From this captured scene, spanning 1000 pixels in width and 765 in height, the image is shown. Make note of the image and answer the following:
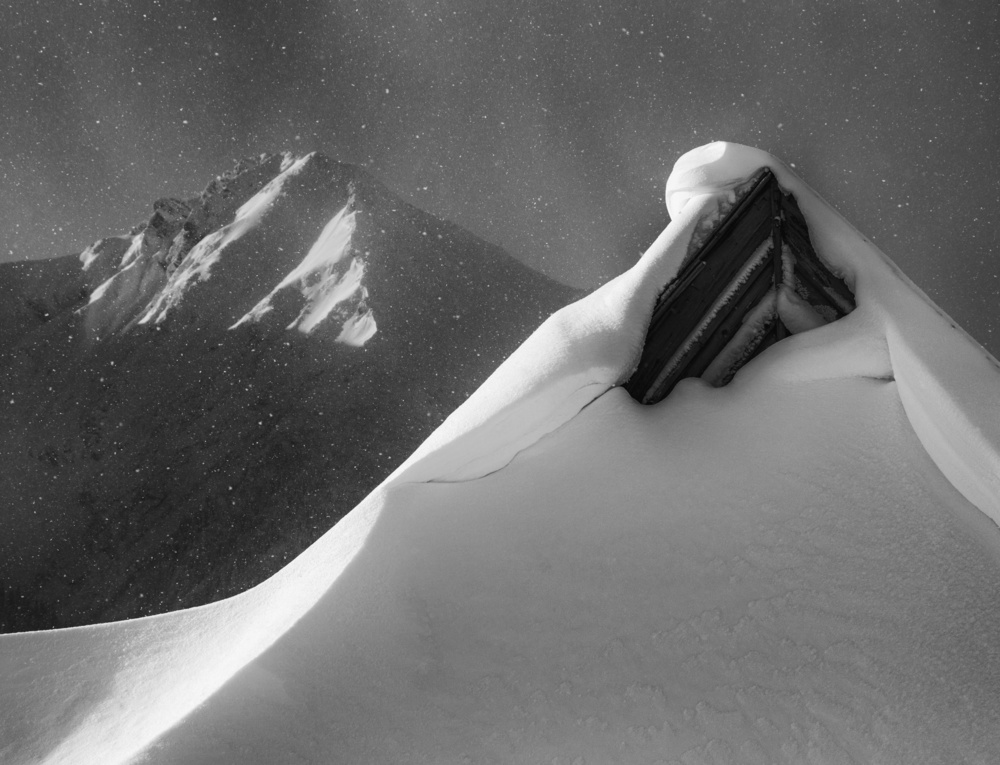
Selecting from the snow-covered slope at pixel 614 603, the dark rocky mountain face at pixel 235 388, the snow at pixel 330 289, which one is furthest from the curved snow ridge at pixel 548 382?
the snow at pixel 330 289

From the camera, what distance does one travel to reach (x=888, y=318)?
275 centimetres

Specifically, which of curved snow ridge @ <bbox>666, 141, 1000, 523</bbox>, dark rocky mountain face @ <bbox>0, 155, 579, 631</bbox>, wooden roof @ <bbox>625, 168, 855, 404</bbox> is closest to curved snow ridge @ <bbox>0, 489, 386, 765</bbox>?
wooden roof @ <bbox>625, 168, 855, 404</bbox>

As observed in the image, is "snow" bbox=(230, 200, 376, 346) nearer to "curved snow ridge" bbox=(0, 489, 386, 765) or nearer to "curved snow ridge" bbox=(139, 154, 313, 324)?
"curved snow ridge" bbox=(139, 154, 313, 324)

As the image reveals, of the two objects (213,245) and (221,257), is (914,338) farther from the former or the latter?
(213,245)

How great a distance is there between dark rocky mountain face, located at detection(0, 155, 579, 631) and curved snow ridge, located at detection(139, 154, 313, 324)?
1.18 feet

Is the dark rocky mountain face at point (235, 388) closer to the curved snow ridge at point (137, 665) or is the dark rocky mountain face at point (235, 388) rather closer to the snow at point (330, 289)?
the snow at point (330, 289)

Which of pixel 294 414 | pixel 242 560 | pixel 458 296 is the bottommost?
pixel 242 560

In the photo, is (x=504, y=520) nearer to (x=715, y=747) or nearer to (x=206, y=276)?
(x=715, y=747)

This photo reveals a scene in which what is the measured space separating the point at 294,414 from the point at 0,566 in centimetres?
1791

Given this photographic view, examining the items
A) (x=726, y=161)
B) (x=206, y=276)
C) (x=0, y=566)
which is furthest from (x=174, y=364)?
(x=726, y=161)

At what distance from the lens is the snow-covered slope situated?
5.86ft

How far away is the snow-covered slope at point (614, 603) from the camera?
1.79 m

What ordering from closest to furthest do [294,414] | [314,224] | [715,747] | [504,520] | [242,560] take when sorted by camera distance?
[715,747]
[504,520]
[242,560]
[294,414]
[314,224]

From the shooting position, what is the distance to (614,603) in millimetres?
2072
